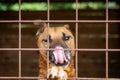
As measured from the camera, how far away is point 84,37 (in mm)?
5242

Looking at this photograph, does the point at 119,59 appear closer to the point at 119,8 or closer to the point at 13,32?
the point at 119,8

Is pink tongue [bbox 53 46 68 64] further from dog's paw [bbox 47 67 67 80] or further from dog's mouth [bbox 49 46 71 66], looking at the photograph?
dog's paw [bbox 47 67 67 80]

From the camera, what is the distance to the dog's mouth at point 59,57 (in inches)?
116

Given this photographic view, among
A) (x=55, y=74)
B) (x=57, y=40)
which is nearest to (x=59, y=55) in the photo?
(x=57, y=40)

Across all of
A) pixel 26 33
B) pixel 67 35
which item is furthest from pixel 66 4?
pixel 67 35

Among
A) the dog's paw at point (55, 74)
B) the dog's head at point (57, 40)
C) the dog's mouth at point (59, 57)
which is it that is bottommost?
the dog's paw at point (55, 74)

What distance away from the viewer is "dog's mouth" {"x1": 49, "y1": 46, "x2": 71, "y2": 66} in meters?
2.94

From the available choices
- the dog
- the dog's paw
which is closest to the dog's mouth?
the dog

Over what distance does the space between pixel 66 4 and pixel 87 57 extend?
2.52 ft

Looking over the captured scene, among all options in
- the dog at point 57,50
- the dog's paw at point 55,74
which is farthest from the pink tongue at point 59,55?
the dog's paw at point 55,74

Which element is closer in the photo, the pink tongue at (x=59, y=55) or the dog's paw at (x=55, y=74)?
the dog's paw at (x=55, y=74)

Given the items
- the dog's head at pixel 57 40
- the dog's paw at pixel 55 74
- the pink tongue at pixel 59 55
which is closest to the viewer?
the dog's paw at pixel 55 74

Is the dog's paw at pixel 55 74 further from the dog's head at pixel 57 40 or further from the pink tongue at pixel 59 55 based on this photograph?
the dog's head at pixel 57 40

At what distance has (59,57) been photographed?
297cm
